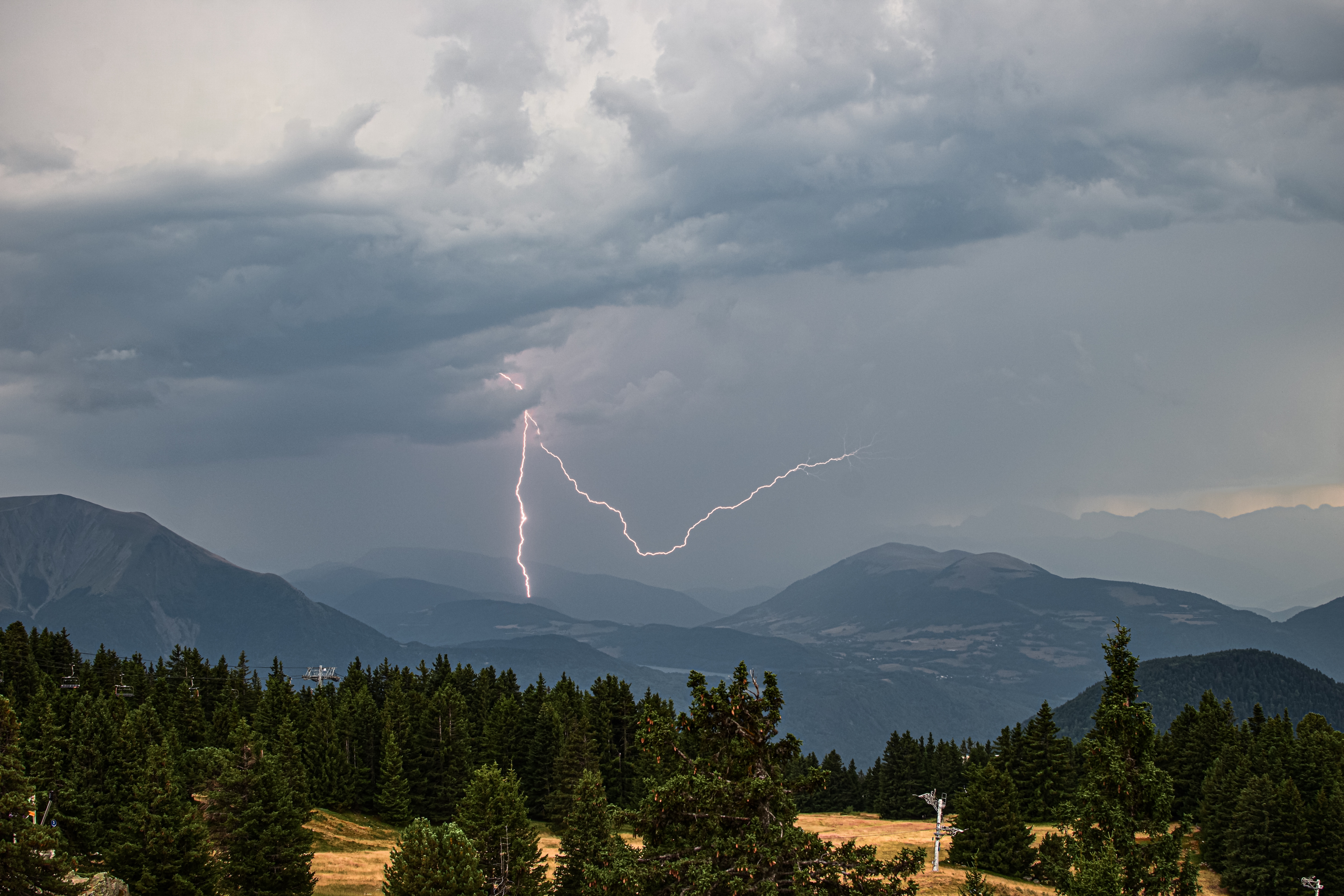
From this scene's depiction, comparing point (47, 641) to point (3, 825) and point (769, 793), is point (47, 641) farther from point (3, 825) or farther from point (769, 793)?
point (769, 793)

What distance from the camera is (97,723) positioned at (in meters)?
66.6

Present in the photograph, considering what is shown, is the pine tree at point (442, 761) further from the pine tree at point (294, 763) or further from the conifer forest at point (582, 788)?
the pine tree at point (294, 763)

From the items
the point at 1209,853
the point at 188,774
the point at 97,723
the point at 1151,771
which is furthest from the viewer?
the point at 1209,853

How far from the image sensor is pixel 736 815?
2620 centimetres

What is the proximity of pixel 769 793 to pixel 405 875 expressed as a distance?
23.6 meters

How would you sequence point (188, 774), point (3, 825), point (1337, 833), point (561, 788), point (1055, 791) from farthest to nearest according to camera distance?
1. point (1055, 791)
2. point (561, 788)
3. point (1337, 833)
4. point (188, 774)
5. point (3, 825)

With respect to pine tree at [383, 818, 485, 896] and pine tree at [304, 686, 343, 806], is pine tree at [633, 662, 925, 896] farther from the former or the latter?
pine tree at [304, 686, 343, 806]

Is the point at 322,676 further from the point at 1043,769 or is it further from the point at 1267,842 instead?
the point at 1267,842

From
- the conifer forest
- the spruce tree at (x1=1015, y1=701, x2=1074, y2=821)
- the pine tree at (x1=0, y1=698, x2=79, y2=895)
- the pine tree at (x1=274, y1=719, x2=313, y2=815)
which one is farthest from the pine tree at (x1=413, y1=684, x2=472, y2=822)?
the pine tree at (x1=0, y1=698, x2=79, y2=895)

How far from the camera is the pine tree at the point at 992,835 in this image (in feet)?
264

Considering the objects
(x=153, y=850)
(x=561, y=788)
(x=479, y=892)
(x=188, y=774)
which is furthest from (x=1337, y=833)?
(x=188, y=774)

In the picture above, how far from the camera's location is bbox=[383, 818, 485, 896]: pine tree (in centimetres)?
4244

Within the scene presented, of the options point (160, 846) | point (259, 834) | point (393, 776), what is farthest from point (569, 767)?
point (160, 846)

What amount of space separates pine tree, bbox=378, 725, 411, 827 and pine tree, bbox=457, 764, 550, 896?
4505 centimetres
